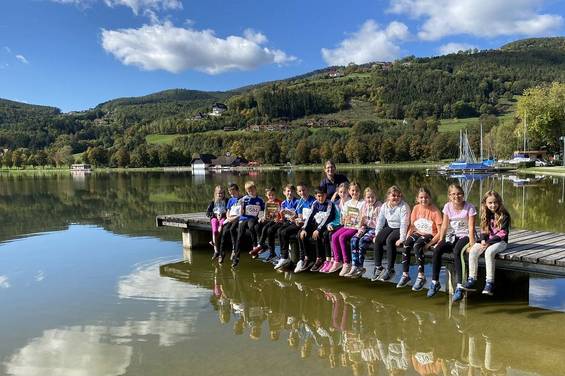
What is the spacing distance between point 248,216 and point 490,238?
6.04 m

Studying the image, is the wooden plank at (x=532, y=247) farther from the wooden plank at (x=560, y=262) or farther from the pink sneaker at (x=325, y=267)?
the pink sneaker at (x=325, y=267)

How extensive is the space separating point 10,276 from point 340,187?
346 inches

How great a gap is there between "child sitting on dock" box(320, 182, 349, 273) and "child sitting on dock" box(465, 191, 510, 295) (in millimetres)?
3130

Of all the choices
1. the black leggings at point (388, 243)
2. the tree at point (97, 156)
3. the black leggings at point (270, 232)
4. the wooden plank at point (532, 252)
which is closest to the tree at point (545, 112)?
the wooden plank at point (532, 252)

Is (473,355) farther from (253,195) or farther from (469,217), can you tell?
(253,195)

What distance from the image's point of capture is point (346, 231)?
10.4 meters

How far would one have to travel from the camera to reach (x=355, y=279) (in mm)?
10961

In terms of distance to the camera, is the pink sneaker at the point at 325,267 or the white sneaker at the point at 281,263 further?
the white sneaker at the point at 281,263

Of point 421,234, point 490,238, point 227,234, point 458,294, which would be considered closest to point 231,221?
point 227,234

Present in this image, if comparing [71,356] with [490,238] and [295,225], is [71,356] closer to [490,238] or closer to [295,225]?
[295,225]

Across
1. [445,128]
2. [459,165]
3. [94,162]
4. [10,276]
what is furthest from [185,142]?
[10,276]

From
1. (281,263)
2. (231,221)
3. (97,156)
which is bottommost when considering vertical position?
(281,263)

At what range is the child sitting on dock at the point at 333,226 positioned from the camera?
10.7 meters

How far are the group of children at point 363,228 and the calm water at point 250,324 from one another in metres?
0.52
